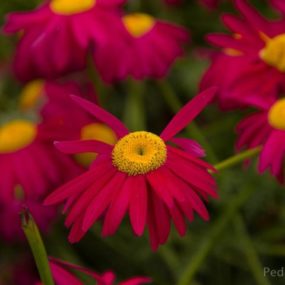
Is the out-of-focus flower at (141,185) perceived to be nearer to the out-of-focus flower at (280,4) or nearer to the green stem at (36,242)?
the green stem at (36,242)

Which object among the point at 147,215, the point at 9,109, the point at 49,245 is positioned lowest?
the point at 49,245

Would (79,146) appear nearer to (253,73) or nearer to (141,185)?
(141,185)

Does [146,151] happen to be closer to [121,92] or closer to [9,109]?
[9,109]

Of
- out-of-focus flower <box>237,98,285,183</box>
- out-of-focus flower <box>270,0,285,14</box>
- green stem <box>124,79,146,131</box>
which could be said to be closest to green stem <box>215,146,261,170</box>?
out-of-focus flower <box>237,98,285,183</box>

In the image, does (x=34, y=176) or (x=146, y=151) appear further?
(x=34, y=176)

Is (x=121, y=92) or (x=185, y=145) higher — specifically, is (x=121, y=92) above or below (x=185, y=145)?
below

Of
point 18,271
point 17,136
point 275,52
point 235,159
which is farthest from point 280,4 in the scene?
point 18,271

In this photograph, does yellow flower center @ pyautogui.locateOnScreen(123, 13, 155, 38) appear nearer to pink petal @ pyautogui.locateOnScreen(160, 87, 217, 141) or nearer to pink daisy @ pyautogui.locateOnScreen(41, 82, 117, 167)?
pink daisy @ pyautogui.locateOnScreen(41, 82, 117, 167)


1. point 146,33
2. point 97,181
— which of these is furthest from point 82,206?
point 146,33
